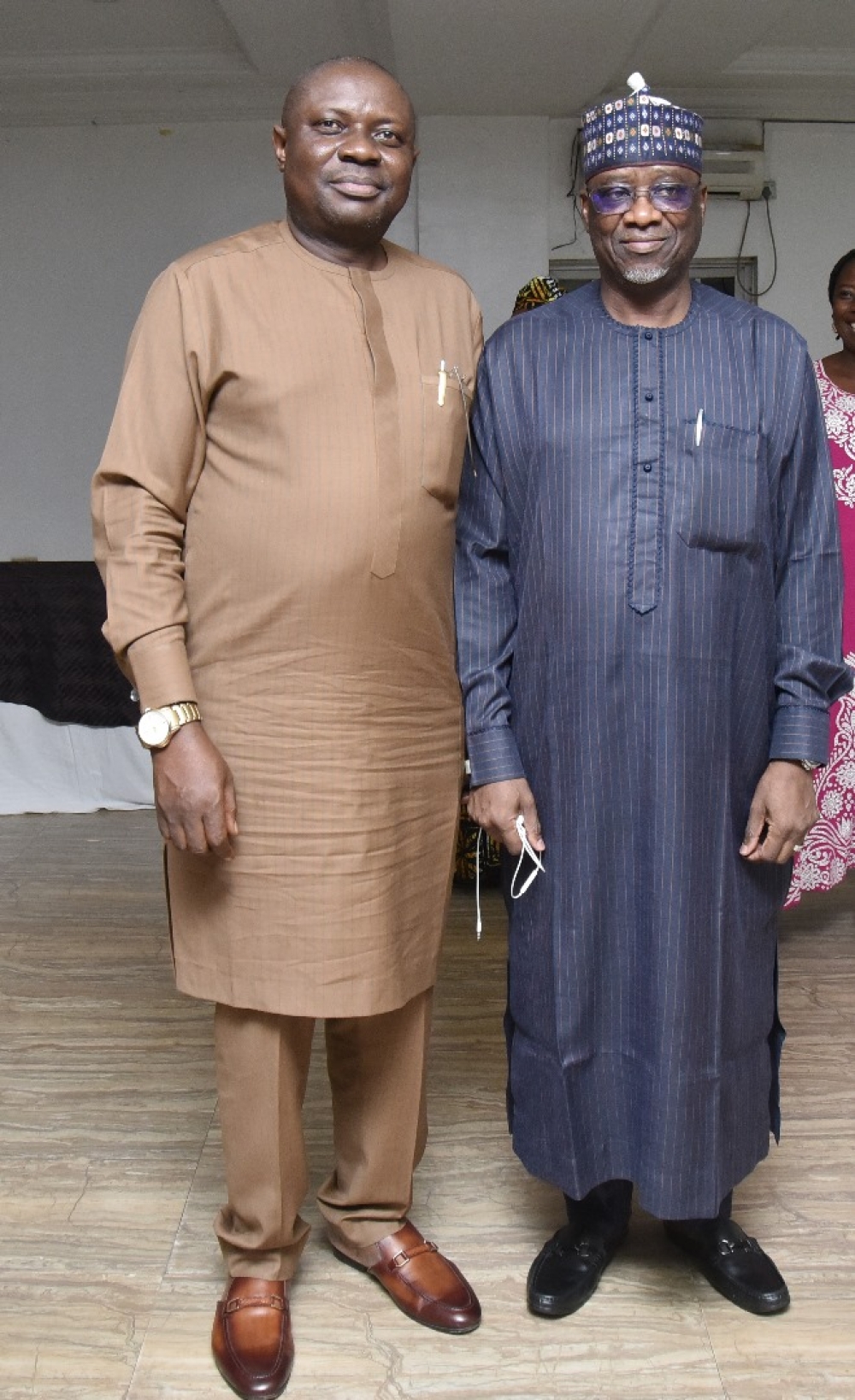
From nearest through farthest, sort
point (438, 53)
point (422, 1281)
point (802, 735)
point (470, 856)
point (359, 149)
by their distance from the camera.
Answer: point (359, 149)
point (802, 735)
point (422, 1281)
point (470, 856)
point (438, 53)

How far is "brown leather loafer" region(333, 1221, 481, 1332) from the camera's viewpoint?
6.10 ft

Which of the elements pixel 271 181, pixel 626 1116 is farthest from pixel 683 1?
pixel 626 1116

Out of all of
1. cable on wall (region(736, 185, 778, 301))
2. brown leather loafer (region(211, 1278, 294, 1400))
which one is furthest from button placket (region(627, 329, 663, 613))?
cable on wall (region(736, 185, 778, 301))

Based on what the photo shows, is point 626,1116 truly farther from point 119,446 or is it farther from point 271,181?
point 271,181

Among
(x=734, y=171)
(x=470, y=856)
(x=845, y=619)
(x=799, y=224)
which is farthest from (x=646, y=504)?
(x=799, y=224)

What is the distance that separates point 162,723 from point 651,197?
0.88 meters

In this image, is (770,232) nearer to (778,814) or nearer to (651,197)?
(651,197)

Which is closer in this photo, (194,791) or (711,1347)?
(194,791)

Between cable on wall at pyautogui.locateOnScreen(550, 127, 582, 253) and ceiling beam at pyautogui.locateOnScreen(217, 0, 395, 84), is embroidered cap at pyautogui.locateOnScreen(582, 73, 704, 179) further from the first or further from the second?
cable on wall at pyautogui.locateOnScreen(550, 127, 582, 253)

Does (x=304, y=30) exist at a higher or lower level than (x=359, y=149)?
higher

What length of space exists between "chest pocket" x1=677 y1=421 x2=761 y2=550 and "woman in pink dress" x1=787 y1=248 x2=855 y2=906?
1452 mm

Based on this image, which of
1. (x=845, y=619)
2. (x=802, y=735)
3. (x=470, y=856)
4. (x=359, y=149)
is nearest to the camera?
(x=359, y=149)

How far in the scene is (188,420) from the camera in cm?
162

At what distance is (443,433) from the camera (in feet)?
5.57
